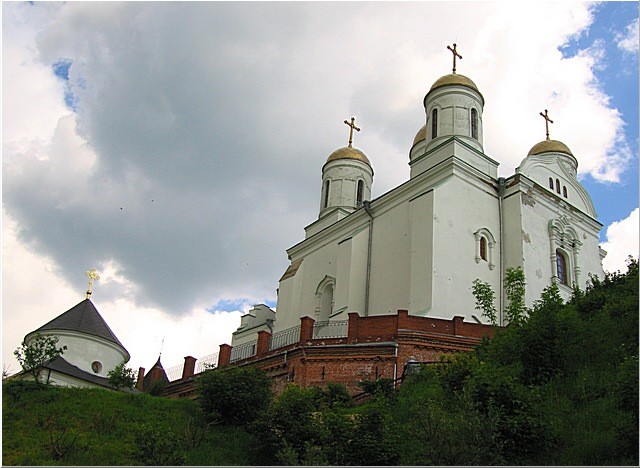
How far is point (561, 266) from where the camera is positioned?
27.8 meters

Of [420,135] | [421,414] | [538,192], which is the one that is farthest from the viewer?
[420,135]

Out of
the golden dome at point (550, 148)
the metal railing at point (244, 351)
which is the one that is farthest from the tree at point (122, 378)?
the golden dome at point (550, 148)

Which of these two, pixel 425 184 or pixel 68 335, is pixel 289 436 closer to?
pixel 425 184

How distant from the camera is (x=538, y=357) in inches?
614

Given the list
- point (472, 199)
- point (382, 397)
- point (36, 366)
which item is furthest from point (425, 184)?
point (36, 366)

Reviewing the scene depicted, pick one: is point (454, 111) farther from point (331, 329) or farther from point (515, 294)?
point (331, 329)

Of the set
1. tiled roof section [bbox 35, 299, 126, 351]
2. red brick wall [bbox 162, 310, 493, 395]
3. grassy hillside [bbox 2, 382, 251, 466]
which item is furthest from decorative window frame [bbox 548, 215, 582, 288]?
tiled roof section [bbox 35, 299, 126, 351]

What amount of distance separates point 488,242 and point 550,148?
309 inches

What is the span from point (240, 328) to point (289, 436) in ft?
75.1

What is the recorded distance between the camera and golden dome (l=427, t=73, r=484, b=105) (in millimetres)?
30266

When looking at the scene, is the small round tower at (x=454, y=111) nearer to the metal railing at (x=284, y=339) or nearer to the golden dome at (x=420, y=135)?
the golden dome at (x=420, y=135)

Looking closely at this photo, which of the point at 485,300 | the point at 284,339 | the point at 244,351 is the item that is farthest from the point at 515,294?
the point at 244,351

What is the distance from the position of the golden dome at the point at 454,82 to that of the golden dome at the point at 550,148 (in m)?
3.71

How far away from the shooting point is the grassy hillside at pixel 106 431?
1403cm
